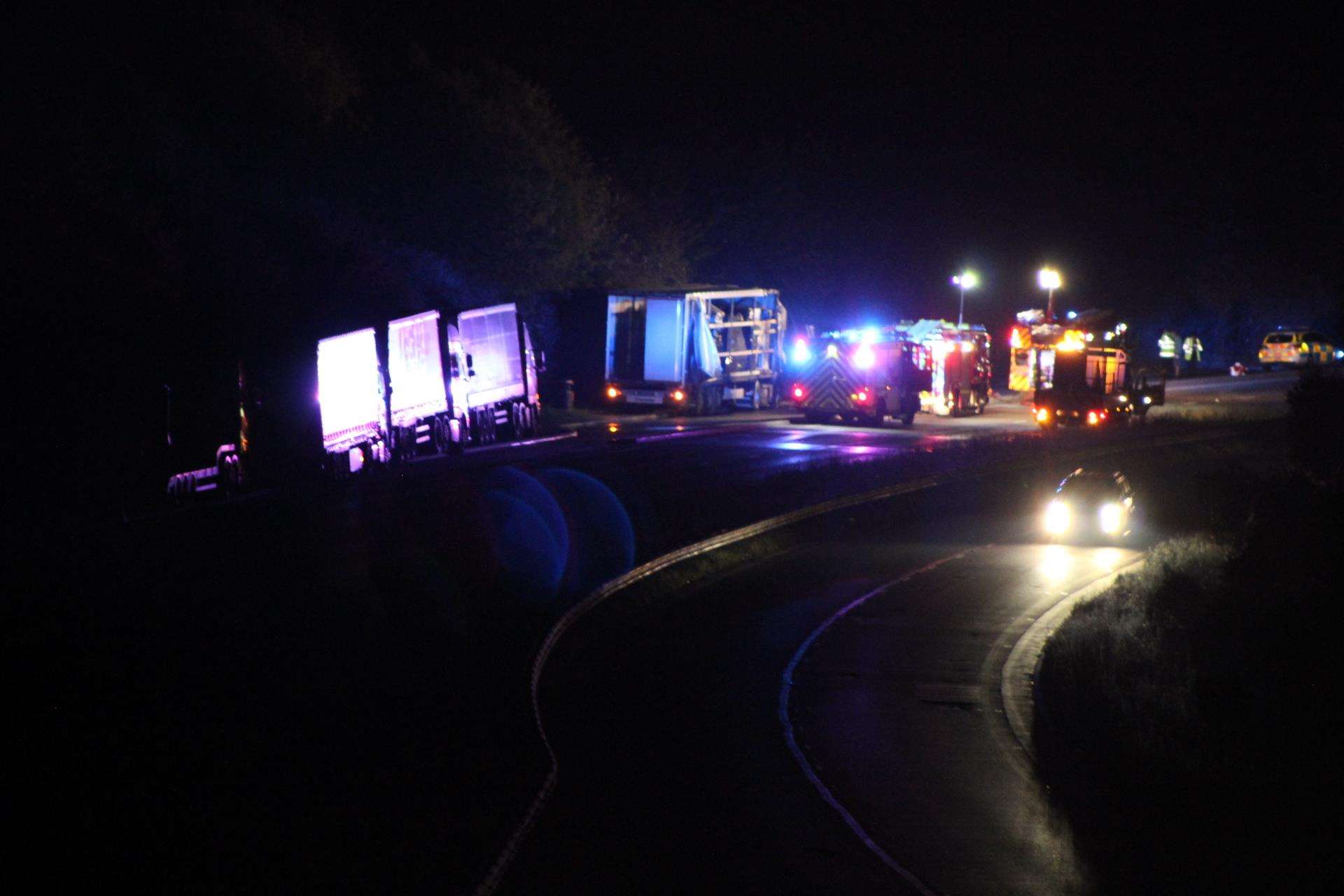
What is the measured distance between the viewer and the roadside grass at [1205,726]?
28.2 feet

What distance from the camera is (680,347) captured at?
41625 millimetres

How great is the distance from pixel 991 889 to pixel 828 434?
97.1 feet

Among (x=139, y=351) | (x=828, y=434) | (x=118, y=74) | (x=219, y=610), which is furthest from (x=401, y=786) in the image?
(x=118, y=74)

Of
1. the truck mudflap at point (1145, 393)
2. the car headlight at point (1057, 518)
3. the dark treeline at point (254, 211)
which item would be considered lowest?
the car headlight at point (1057, 518)

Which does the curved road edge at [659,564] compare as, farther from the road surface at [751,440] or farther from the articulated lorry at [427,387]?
the articulated lorry at [427,387]

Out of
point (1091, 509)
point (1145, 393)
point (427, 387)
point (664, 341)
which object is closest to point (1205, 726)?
point (1091, 509)

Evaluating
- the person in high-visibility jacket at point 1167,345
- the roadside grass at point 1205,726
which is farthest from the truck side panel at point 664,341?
the person in high-visibility jacket at point 1167,345

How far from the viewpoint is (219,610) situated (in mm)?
14297

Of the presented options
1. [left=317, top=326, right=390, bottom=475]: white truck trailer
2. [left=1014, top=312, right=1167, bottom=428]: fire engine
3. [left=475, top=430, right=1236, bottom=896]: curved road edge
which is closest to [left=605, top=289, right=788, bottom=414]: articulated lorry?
[left=1014, top=312, right=1167, bottom=428]: fire engine

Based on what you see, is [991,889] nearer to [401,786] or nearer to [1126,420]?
[401,786]

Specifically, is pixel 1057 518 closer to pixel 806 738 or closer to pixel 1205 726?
pixel 1205 726

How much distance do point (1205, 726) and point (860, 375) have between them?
29.3 metres

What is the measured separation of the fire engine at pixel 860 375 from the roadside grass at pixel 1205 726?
73.5ft

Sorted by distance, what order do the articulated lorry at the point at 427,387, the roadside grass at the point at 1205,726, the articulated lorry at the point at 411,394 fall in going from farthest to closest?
the articulated lorry at the point at 427,387
the articulated lorry at the point at 411,394
the roadside grass at the point at 1205,726
